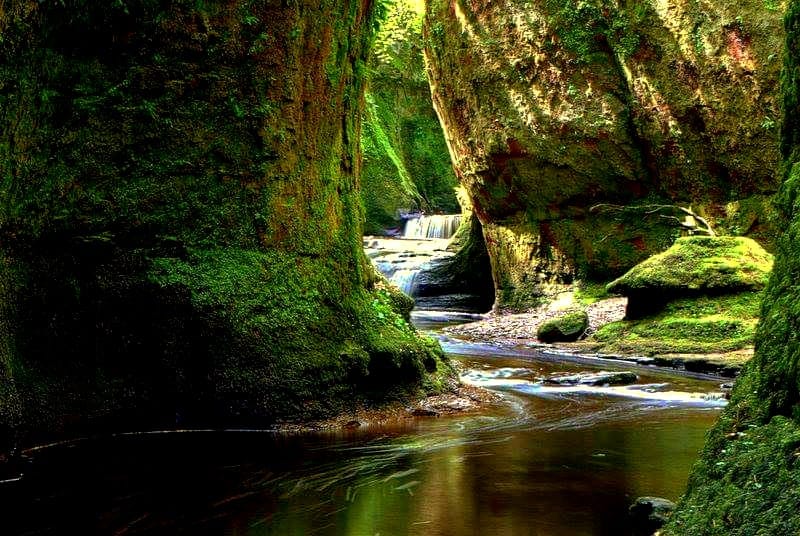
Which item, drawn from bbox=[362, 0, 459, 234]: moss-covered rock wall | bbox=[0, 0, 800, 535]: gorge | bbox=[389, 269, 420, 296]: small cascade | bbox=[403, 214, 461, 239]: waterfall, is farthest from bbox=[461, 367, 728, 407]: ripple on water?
bbox=[362, 0, 459, 234]: moss-covered rock wall

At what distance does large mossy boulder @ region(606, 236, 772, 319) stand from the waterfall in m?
14.2

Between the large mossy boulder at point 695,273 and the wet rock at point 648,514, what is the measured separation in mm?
9293

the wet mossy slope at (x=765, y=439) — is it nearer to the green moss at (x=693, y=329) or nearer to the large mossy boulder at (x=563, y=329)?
the green moss at (x=693, y=329)

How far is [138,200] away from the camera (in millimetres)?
6387

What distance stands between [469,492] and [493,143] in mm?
14660

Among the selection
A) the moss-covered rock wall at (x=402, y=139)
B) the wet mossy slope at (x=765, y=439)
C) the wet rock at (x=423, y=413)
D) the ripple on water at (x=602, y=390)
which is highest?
the moss-covered rock wall at (x=402, y=139)

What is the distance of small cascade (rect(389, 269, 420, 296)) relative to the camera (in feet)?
74.3

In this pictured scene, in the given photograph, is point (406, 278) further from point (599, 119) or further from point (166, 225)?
point (166, 225)

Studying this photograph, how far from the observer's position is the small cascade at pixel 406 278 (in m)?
22.6

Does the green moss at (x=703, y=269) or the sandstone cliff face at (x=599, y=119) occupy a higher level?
the sandstone cliff face at (x=599, y=119)

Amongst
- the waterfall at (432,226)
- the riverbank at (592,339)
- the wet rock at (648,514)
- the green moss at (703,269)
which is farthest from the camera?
the waterfall at (432,226)

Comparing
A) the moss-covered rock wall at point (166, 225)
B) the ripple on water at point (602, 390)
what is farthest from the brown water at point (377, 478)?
the ripple on water at point (602, 390)

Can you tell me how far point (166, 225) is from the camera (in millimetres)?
6473

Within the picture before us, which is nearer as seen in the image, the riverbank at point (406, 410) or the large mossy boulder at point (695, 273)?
the riverbank at point (406, 410)
